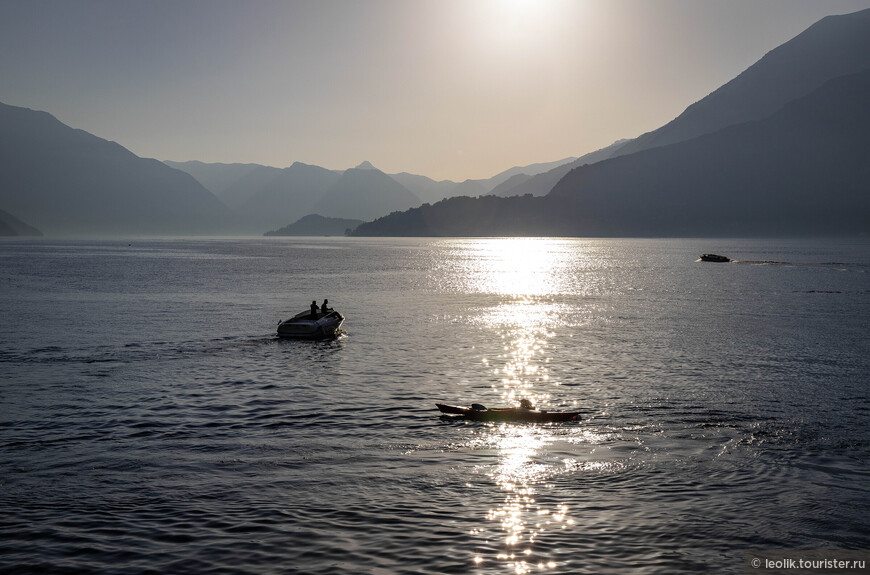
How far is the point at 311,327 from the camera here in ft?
163

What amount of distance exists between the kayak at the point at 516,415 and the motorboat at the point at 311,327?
2423cm

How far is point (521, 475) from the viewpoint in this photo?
20703 mm

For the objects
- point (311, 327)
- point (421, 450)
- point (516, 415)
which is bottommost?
point (421, 450)

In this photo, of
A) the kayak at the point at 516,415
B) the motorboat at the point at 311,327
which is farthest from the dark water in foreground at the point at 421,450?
the motorboat at the point at 311,327

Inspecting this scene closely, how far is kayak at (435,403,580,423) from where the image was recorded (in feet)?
88.9

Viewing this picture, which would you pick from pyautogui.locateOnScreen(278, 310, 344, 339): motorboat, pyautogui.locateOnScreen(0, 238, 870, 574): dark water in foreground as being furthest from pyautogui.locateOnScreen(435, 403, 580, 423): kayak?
pyautogui.locateOnScreen(278, 310, 344, 339): motorboat

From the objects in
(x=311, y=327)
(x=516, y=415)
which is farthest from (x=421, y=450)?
(x=311, y=327)

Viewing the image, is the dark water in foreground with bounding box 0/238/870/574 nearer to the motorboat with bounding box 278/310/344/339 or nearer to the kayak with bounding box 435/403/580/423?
the kayak with bounding box 435/403/580/423

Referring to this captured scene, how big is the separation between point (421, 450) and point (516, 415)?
5.31 meters

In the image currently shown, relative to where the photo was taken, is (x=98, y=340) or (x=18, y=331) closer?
(x=98, y=340)

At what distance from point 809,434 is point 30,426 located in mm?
30385

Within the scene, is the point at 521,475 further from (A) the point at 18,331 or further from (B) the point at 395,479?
(A) the point at 18,331

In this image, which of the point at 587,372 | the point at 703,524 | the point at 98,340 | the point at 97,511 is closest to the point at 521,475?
the point at 703,524

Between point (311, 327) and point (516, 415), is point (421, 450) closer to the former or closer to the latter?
point (516, 415)
